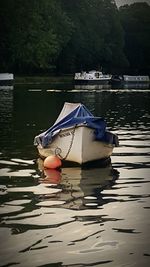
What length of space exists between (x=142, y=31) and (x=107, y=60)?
97.3 feet

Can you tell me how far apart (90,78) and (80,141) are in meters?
100

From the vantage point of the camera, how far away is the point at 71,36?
443 ft

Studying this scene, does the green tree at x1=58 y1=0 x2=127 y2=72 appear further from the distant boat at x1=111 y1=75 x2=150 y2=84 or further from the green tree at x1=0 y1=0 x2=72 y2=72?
the green tree at x1=0 y1=0 x2=72 y2=72

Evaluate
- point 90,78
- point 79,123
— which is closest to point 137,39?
point 90,78

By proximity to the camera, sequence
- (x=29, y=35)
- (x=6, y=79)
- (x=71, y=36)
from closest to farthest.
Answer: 1. (x=6, y=79)
2. (x=29, y=35)
3. (x=71, y=36)

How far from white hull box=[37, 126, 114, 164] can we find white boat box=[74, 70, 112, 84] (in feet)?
315

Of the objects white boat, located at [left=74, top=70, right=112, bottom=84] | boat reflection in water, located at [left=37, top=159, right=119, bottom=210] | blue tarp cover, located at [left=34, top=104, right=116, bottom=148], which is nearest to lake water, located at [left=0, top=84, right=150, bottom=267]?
boat reflection in water, located at [left=37, top=159, right=119, bottom=210]

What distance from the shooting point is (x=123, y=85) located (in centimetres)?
13112

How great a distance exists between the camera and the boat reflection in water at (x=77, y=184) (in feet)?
47.7

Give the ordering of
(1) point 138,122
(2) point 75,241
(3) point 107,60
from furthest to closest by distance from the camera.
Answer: (3) point 107,60 → (1) point 138,122 → (2) point 75,241

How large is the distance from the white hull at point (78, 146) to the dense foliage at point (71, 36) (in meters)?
93.2

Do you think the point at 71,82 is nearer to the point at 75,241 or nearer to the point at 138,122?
the point at 138,122

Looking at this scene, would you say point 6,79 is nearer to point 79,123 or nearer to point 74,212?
point 79,123

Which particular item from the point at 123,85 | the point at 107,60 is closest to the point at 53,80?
the point at 123,85
